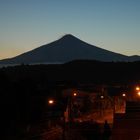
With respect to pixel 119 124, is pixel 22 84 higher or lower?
higher

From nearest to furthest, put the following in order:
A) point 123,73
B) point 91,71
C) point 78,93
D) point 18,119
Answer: point 18,119 → point 78,93 → point 123,73 → point 91,71

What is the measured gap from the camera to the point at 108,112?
3819 centimetres

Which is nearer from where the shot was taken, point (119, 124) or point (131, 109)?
point (119, 124)

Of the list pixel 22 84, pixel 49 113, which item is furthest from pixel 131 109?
pixel 22 84

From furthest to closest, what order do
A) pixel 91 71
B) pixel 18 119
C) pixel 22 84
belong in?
pixel 91 71 < pixel 22 84 < pixel 18 119

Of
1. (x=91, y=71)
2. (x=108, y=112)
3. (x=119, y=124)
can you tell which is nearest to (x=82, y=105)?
(x=108, y=112)

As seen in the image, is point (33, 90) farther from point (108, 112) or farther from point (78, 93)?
point (108, 112)

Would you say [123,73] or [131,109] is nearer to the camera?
[131,109]

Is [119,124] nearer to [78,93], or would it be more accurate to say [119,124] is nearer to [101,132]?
[101,132]

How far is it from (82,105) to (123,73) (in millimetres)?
48883

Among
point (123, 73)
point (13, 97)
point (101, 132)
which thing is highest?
point (123, 73)

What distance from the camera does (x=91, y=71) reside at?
318 ft

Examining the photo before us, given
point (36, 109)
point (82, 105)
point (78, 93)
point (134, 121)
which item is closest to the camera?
point (134, 121)

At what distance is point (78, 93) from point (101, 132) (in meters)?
21.8
